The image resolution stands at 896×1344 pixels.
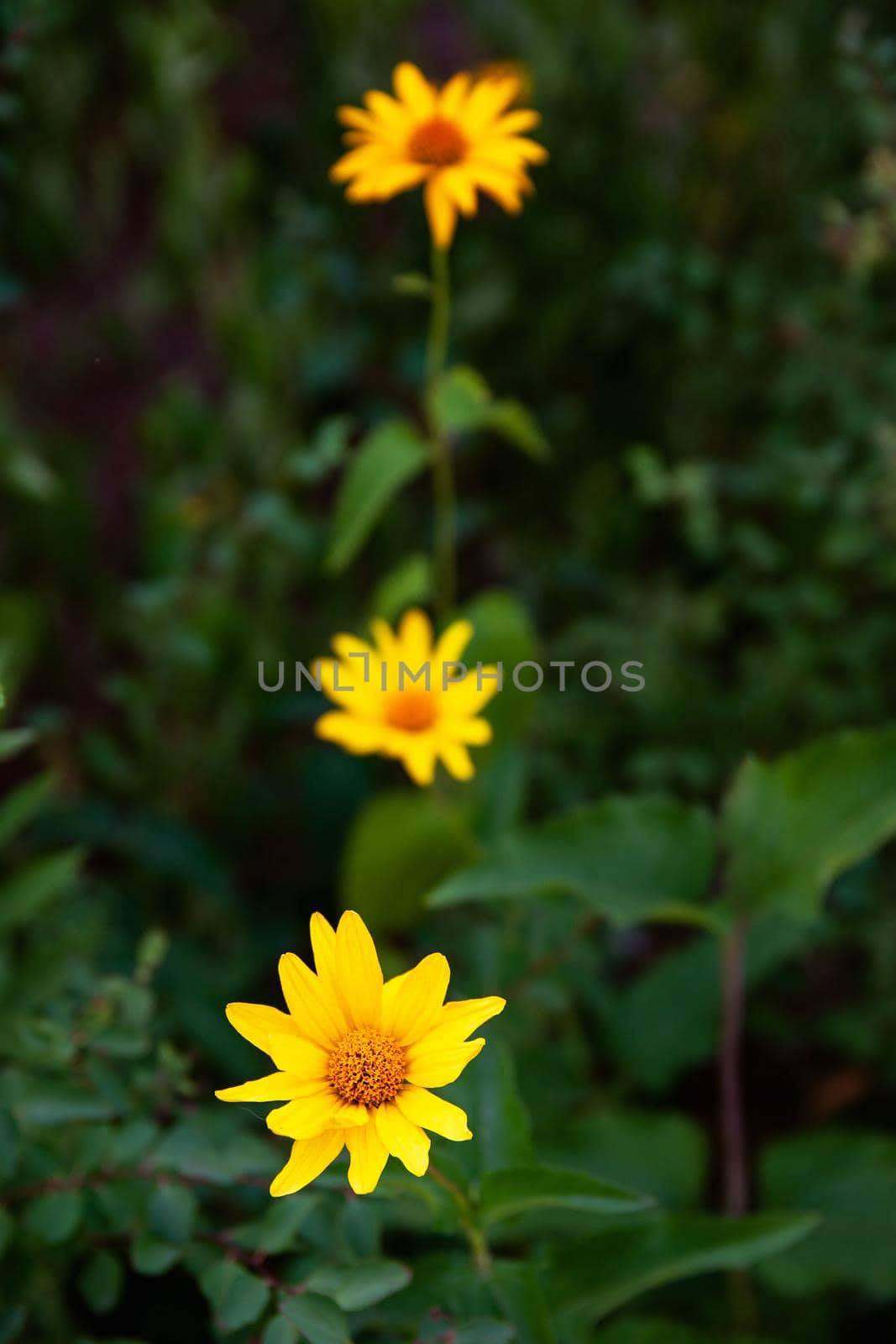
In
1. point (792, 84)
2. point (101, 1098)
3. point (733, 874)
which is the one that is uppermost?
point (792, 84)

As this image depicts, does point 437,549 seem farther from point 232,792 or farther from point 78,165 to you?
point 78,165

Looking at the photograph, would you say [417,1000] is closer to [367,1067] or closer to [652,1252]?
[367,1067]

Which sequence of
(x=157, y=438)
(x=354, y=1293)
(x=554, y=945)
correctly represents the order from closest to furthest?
(x=354, y=1293) < (x=554, y=945) < (x=157, y=438)

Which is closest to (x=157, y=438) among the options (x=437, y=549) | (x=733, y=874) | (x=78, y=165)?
(x=437, y=549)

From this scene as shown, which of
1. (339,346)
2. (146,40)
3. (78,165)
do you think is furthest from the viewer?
(78,165)

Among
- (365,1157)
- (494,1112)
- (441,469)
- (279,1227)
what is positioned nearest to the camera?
(365,1157)

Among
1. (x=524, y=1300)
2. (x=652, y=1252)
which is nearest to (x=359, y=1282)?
(x=524, y=1300)

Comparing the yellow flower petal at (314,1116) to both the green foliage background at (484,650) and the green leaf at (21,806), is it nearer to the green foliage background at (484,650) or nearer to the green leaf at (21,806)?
the green foliage background at (484,650)
